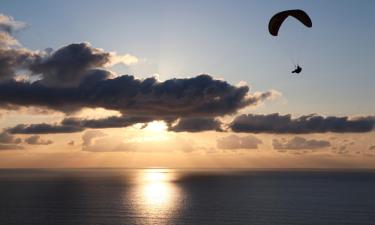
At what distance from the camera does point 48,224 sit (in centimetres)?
10550

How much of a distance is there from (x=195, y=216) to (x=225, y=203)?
3704 centimetres

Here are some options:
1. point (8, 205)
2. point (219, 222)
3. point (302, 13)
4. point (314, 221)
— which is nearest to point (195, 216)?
point (219, 222)

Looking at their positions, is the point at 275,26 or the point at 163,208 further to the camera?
the point at 163,208

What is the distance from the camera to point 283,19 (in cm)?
5153

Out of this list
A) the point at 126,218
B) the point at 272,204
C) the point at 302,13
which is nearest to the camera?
the point at 302,13

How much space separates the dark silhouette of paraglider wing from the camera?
4793 centimetres

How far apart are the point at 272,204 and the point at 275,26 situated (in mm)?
109171

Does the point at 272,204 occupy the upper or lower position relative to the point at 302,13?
lower

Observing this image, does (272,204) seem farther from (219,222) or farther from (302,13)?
(302,13)

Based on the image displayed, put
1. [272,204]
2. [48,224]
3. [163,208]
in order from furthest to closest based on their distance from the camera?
[272,204] < [163,208] < [48,224]

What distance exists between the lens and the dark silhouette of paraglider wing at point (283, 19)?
47.9 metres

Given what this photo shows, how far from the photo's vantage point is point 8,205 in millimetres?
148125

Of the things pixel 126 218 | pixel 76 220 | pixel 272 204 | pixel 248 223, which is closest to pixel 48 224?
pixel 76 220

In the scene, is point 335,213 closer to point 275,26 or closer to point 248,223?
point 248,223
